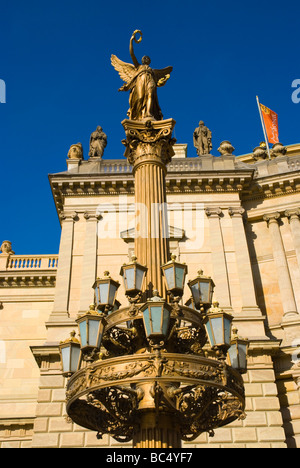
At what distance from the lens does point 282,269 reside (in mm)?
22484

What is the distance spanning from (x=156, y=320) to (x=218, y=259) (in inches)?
589

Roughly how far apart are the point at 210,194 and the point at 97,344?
1724 cm

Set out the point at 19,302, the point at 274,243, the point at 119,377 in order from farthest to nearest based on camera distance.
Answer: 1. the point at 19,302
2. the point at 274,243
3. the point at 119,377

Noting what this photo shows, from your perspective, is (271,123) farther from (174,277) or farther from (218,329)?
(218,329)

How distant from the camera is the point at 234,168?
24688mm

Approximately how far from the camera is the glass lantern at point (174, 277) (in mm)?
Answer: 8273

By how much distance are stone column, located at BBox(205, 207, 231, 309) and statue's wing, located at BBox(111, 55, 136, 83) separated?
1128cm

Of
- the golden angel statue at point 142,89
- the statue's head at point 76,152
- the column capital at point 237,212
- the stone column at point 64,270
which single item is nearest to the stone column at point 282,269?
the column capital at point 237,212

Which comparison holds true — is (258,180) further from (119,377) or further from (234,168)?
(119,377)

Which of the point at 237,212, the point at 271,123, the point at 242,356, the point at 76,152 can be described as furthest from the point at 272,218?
the point at 242,356

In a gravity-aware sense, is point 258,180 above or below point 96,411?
above
